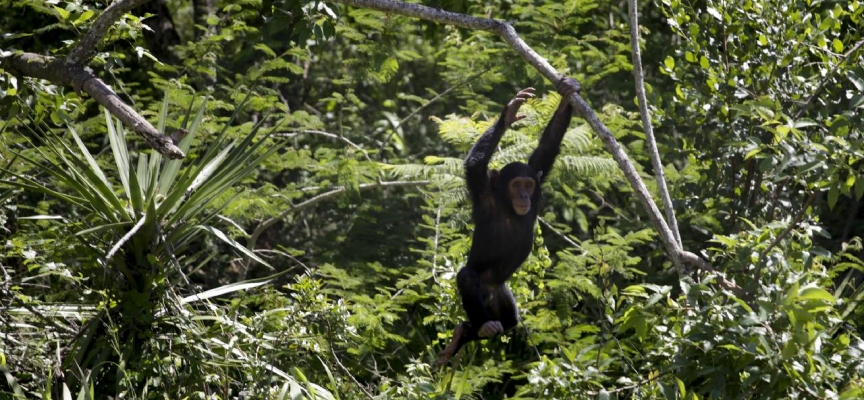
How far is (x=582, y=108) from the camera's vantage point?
12.6ft

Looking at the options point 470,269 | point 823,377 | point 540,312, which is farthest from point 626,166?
point 540,312

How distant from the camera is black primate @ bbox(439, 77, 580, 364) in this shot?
4738 millimetres

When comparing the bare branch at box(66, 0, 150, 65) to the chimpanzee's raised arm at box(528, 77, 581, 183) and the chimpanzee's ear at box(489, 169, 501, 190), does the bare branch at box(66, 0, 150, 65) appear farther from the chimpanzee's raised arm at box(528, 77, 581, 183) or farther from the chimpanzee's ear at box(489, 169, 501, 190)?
the chimpanzee's raised arm at box(528, 77, 581, 183)

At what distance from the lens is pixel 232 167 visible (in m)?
4.65

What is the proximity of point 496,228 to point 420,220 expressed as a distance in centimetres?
371

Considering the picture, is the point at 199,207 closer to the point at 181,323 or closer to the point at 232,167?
the point at 232,167

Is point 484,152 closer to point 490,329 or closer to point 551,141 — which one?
point 551,141

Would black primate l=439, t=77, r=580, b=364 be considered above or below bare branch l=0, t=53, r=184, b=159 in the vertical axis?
below

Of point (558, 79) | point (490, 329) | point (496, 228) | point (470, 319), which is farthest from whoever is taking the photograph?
point (496, 228)

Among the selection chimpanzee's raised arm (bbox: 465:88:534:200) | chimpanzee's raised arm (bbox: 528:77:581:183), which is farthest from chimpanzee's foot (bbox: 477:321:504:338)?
chimpanzee's raised arm (bbox: 528:77:581:183)

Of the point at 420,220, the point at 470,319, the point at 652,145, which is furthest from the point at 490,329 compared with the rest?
the point at 420,220

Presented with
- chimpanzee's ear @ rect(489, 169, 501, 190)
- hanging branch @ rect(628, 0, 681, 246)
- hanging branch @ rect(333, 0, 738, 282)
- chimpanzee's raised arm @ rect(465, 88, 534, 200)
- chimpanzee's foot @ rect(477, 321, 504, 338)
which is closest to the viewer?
hanging branch @ rect(333, 0, 738, 282)

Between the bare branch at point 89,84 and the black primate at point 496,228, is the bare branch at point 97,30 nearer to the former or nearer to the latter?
the bare branch at point 89,84

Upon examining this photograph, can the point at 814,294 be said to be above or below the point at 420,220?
above
